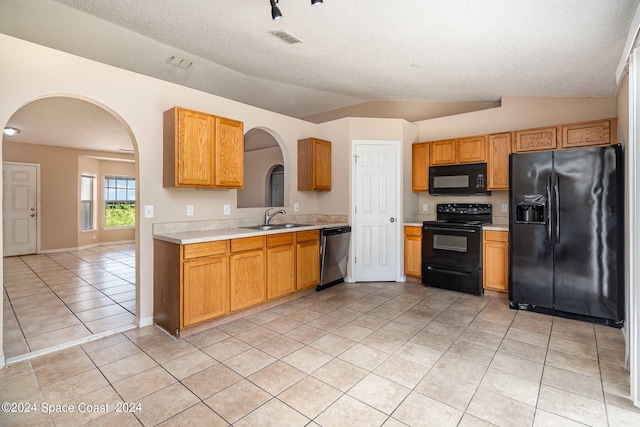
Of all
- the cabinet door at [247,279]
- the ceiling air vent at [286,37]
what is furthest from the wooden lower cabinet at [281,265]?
the ceiling air vent at [286,37]

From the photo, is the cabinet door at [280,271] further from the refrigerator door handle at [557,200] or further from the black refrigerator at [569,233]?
the refrigerator door handle at [557,200]

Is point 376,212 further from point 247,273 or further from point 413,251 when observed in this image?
point 247,273

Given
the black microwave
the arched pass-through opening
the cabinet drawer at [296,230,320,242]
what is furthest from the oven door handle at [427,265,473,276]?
the arched pass-through opening

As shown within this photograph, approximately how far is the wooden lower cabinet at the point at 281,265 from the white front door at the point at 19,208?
6882mm

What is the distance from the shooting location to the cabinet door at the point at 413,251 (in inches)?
181

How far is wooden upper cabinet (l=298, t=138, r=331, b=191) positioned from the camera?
4566mm

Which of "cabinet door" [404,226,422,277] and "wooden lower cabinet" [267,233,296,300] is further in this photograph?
"cabinet door" [404,226,422,277]

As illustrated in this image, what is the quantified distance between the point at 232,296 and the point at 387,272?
2508 millimetres

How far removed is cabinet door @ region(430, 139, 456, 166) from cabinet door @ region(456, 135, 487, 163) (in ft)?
0.26

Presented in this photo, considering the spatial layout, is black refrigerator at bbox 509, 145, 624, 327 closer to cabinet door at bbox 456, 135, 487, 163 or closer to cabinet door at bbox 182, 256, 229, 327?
cabinet door at bbox 456, 135, 487, 163

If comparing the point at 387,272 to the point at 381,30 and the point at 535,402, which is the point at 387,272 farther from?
the point at 381,30

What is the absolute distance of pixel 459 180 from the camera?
452 centimetres

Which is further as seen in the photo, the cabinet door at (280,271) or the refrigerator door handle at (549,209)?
the cabinet door at (280,271)

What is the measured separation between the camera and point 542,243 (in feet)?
11.1
